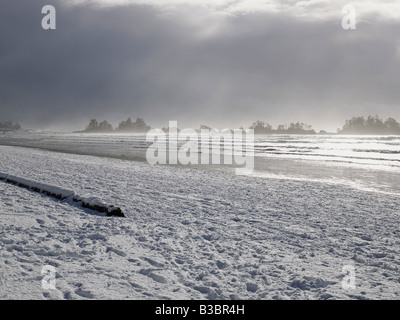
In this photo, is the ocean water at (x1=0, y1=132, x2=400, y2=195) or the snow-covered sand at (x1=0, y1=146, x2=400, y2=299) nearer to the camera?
the snow-covered sand at (x1=0, y1=146, x2=400, y2=299)

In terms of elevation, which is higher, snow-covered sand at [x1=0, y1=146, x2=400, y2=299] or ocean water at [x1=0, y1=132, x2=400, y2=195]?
ocean water at [x1=0, y1=132, x2=400, y2=195]

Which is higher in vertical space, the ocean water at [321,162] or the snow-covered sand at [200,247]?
the ocean water at [321,162]

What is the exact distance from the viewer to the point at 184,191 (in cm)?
1438

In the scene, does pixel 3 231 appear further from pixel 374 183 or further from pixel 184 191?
pixel 374 183

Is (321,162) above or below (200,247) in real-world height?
above

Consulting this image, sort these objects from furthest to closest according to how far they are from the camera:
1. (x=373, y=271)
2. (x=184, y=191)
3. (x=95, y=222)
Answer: (x=184, y=191) < (x=95, y=222) < (x=373, y=271)

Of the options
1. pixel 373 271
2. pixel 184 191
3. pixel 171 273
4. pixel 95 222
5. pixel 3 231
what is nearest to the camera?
pixel 171 273

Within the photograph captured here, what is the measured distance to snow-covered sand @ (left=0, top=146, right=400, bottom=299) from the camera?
544 cm

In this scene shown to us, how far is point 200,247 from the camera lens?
290 inches

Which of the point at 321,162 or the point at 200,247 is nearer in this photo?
the point at 200,247

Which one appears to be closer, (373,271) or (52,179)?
(373,271)

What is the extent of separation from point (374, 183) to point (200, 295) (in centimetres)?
1826

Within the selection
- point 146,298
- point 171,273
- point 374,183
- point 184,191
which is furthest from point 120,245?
point 374,183

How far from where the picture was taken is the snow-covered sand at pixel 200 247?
5.44 meters
